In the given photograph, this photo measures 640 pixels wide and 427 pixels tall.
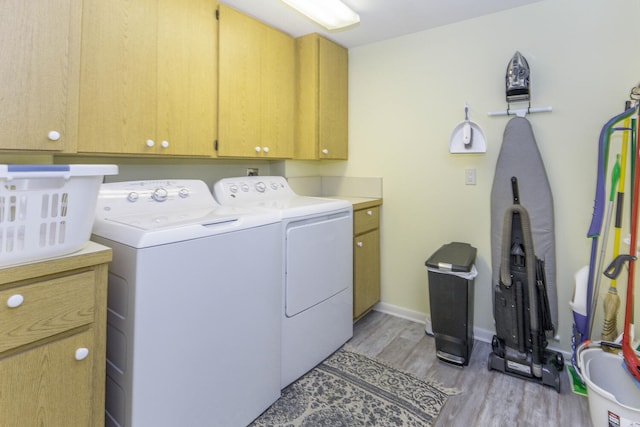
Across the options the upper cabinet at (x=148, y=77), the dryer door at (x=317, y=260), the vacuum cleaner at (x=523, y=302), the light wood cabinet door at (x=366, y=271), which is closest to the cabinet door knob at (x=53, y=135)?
the upper cabinet at (x=148, y=77)

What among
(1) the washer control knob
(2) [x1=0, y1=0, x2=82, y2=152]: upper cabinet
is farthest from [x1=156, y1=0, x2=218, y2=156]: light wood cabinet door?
(2) [x1=0, y1=0, x2=82, y2=152]: upper cabinet

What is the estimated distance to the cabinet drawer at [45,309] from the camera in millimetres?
937

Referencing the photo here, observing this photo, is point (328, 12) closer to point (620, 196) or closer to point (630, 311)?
point (620, 196)

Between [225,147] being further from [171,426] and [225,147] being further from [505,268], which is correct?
[505,268]

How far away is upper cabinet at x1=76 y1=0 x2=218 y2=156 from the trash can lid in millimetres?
1531

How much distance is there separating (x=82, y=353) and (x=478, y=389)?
1.89m

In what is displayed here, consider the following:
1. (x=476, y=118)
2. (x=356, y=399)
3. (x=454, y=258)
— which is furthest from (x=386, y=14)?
(x=356, y=399)

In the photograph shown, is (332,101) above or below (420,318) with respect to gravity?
above

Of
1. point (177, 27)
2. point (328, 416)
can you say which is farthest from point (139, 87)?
point (328, 416)

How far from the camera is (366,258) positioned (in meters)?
2.65

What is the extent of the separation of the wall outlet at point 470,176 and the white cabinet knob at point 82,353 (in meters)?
2.33

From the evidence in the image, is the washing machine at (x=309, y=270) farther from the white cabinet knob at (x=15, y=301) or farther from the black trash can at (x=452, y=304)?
the white cabinet knob at (x=15, y=301)

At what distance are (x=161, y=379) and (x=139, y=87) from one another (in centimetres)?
131

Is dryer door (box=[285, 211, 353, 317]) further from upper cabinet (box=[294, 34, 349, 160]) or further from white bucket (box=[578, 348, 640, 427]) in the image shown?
white bucket (box=[578, 348, 640, 427])
